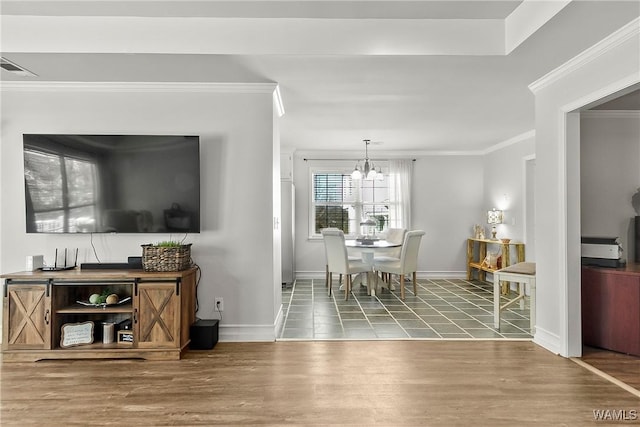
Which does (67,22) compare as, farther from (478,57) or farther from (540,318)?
(540,318)

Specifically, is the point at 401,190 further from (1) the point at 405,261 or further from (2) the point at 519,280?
(2) the point at 519,280

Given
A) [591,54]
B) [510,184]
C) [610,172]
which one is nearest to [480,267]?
[510,184]

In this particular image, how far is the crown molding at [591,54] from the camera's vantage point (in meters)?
2.52

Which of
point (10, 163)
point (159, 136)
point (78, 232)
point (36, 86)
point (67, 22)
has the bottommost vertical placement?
point (78, 232)

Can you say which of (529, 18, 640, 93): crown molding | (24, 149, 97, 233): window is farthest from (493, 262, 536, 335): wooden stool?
(24, 149, 97, 233): window

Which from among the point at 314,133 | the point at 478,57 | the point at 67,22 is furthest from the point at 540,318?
the point at 67,22

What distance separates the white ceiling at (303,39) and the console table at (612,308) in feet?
6.15

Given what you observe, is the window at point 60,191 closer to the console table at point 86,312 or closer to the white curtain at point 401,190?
the console table at point 86,312

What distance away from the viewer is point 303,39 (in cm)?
294

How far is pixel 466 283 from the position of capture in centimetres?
664

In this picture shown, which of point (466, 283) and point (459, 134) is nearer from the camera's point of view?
point (459, 134)

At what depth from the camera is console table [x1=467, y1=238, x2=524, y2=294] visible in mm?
5805

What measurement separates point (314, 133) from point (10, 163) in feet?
11.9

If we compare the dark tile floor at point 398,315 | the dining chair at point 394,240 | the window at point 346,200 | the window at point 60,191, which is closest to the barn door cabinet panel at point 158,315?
the window at point 60,191
